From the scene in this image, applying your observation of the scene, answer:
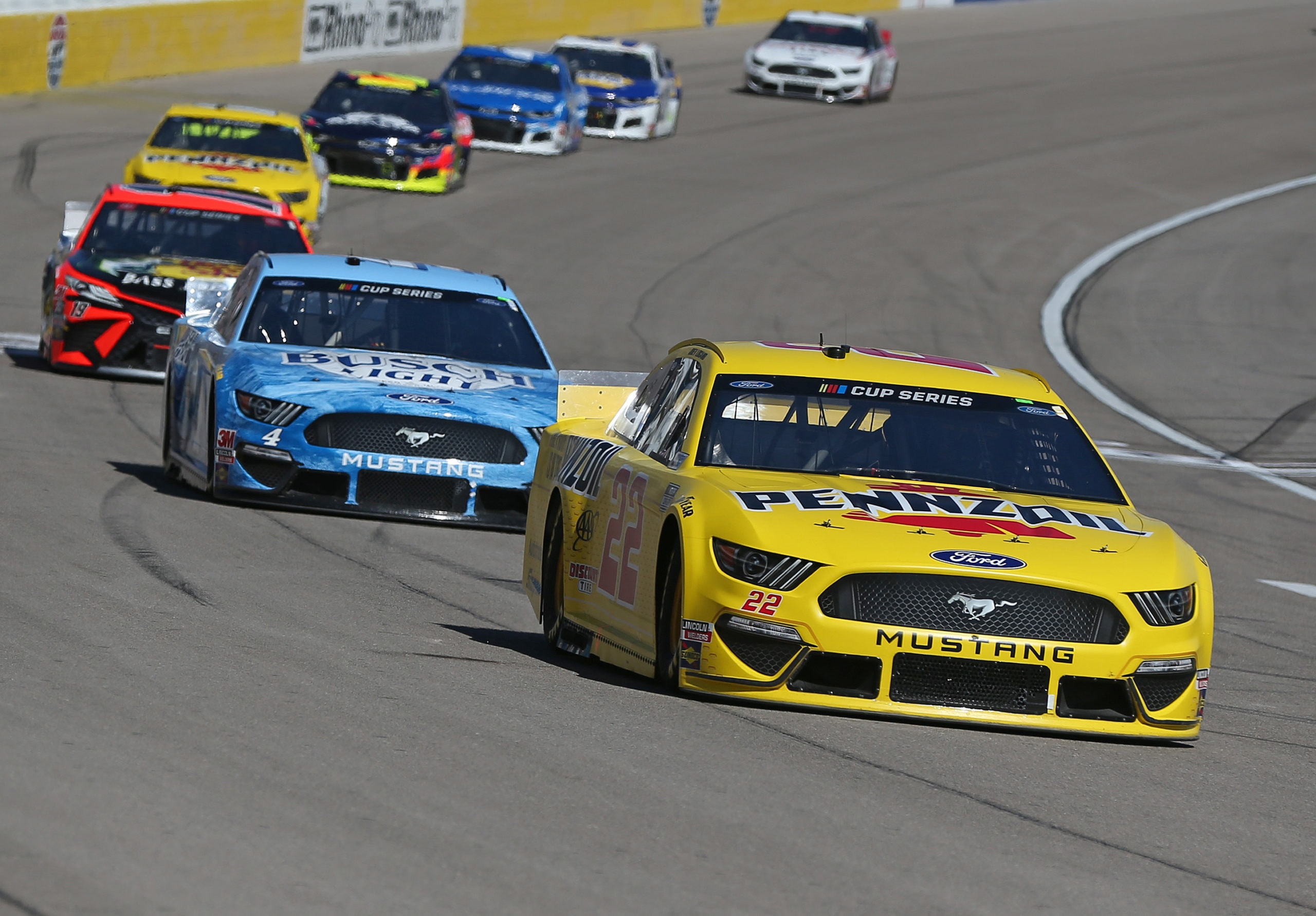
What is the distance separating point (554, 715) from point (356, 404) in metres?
5.23

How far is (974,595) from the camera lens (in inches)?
291

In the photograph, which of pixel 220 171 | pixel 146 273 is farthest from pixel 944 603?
pixel 220 171

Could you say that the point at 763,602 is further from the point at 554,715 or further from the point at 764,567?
the point at 554,715

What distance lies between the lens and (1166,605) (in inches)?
298

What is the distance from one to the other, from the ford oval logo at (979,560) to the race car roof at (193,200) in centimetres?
1164

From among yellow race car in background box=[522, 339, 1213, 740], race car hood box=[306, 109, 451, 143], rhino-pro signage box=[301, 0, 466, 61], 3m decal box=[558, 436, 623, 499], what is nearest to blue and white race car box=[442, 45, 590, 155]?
race car hood box=[306, 109, 451, 143]

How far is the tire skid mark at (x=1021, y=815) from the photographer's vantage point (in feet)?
18.7

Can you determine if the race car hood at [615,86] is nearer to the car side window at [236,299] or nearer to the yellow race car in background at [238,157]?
the yellow race car in background at [238,157]

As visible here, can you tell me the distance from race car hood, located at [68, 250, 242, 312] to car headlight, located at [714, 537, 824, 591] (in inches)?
394

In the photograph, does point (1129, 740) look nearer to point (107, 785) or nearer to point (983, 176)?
point (107, 785)

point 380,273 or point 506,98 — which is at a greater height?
point 380,273

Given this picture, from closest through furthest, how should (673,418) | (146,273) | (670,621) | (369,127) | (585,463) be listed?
(670,621) → (673,418) → (585,463) → (146,273) → (369,127)

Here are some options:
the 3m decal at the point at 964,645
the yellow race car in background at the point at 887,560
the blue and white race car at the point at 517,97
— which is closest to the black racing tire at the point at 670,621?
the yellow race car in background at the point at 887,560

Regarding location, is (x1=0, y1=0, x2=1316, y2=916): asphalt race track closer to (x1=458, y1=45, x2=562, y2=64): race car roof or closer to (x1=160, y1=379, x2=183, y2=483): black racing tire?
(x1=160, y1=379, x2=183, y2=483): black racing tire
